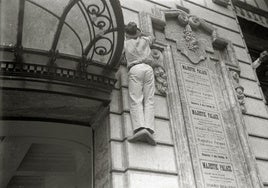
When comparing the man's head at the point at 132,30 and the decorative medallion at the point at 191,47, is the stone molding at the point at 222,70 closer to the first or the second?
the decorative medallion at the point at 191,47

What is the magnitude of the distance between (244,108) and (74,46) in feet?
15.3

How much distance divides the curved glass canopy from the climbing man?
24.8 inches

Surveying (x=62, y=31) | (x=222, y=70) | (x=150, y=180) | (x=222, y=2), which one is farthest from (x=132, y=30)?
(x=222, y=2)

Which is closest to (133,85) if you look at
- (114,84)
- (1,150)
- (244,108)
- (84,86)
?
(114,84)

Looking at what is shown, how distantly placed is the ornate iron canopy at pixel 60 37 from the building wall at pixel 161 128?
3.04 feet

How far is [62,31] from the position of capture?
7.34m

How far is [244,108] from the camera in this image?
31.4ft

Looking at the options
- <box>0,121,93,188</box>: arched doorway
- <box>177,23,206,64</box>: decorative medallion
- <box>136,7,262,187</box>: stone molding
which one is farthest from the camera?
<box>177,23,206,64</box>: decorative medallion

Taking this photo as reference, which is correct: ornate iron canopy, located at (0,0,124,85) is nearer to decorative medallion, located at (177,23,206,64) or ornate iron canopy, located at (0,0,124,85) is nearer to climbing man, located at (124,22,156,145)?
climbing man, located at (124,22,156,145)

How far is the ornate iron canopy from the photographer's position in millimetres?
6887

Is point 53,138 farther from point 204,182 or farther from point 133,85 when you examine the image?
point 204,182

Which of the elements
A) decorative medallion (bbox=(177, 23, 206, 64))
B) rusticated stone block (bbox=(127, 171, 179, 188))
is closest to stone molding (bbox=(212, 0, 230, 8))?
decorative medallion (bbox=(177, 23, 206, 64))

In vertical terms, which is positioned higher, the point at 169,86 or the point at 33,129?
the point at 169,86

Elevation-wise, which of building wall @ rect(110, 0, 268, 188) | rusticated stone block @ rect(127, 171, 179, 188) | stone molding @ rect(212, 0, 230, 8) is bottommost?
rusticated stone block @ rect(127, 171, 179, 188)
